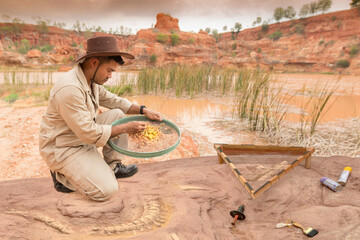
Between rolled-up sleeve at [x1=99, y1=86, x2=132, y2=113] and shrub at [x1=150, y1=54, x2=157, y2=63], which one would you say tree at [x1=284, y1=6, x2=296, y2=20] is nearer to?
shrub at [x1=150, y1=54, x2=157, y2=63]

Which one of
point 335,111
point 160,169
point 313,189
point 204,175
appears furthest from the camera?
point 335,111

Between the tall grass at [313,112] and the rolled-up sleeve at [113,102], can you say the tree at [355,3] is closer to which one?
the tall grass at [313,112]

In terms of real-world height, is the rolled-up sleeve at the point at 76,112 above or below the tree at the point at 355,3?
below

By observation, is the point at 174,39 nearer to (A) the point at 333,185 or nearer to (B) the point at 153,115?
(B) the point at 153,115

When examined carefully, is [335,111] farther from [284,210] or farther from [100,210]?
[100,210]

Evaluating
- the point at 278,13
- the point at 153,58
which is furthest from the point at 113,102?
the point at 278,13

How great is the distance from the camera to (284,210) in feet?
5.55

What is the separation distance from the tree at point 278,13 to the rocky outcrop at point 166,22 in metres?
13.4

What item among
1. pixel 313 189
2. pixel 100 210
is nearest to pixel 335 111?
pixel 313 189

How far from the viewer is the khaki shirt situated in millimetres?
1548

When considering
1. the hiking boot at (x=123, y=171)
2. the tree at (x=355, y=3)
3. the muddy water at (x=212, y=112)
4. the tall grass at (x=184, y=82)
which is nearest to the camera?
the hiking boot at (x=123, y=171)

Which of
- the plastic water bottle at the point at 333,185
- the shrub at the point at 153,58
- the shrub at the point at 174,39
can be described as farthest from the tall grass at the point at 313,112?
the shrub at the point at 174,39

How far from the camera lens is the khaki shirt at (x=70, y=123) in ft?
5.08

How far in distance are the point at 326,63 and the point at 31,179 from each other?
1985 centimetres
